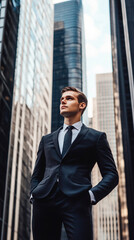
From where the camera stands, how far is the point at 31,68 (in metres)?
59.7

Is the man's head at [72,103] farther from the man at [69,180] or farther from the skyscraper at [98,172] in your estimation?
the skyscraper at [98,172]

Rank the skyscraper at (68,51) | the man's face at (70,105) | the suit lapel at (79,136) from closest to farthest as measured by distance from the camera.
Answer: the suit lapel at (79,136) < the man's face at (70,105) < the skyscraper at (68,51)

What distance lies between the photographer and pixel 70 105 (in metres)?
3.80

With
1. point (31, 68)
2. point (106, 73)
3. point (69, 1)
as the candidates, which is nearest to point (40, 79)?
point (31, 68)

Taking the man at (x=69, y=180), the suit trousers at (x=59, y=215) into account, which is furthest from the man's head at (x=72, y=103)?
the suit trousers at (x=59, y=215)

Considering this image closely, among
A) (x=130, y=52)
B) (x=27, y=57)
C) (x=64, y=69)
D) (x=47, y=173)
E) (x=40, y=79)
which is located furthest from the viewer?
(x=64, y=69)

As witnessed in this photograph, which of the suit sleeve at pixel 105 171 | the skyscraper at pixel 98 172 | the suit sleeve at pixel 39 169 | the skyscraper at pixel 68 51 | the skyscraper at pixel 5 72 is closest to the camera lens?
the suit sleeve at pixel 105 171

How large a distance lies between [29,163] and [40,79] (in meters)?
20.1

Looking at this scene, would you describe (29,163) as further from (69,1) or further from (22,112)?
(69,1)

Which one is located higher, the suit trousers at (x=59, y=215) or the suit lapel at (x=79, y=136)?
the suit lapel at (x=79, y=136)

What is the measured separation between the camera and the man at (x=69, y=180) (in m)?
3.11

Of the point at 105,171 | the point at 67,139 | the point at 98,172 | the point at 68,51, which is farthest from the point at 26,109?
the point at 98,172

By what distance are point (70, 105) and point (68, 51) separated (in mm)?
96658

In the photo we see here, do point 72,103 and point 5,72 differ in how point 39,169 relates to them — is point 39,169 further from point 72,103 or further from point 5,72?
point 5,72
